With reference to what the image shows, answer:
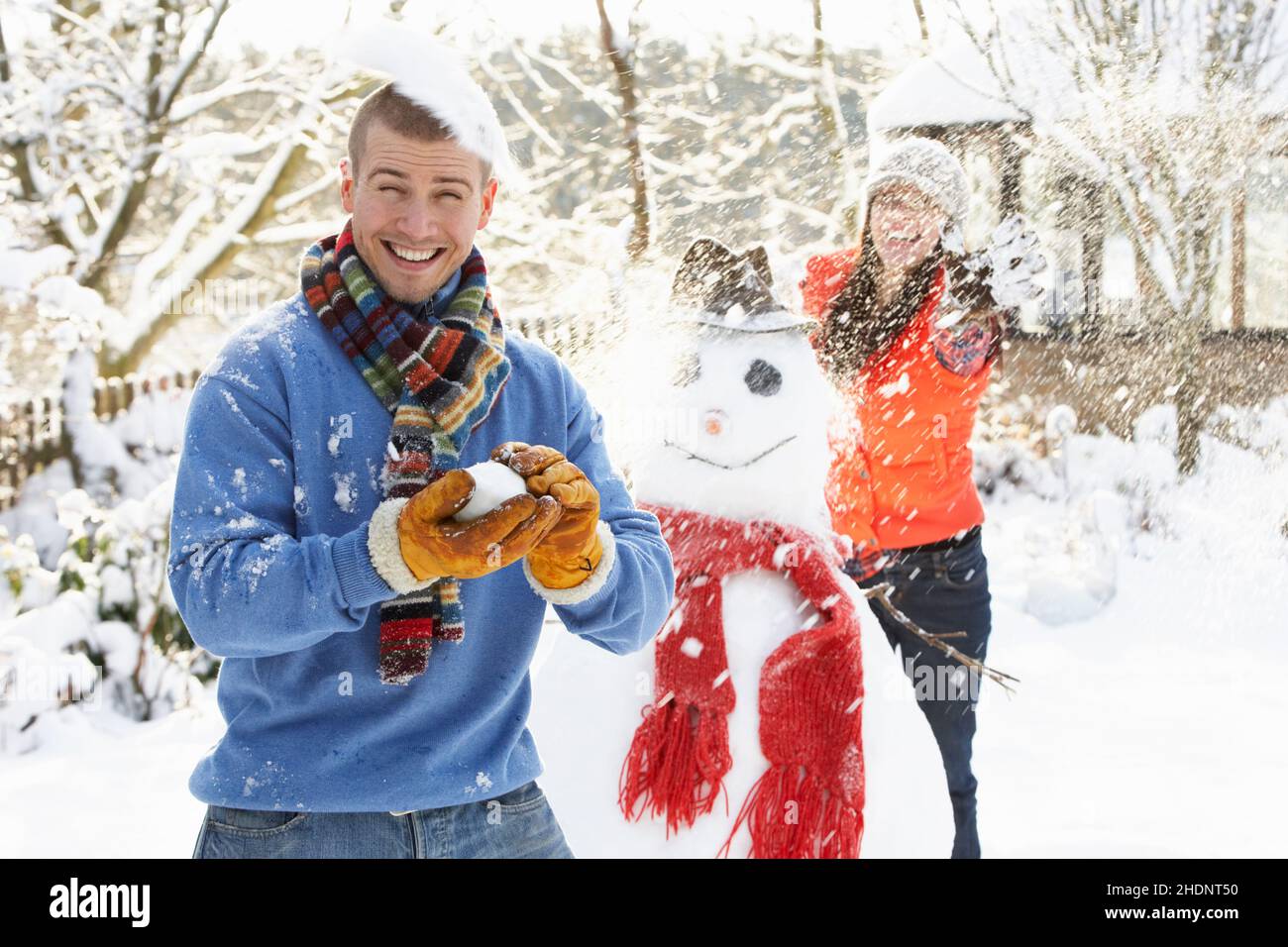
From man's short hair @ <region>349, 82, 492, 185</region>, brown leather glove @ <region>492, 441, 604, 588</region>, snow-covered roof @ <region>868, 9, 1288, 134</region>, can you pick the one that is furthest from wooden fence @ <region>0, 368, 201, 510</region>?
brown leather glove @ <region>492, 441, 604, 588</region>

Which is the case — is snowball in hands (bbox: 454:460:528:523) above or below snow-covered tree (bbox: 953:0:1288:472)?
below

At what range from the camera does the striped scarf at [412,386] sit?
1.26m

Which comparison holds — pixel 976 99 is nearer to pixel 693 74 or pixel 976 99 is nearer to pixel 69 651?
pixel 693 74

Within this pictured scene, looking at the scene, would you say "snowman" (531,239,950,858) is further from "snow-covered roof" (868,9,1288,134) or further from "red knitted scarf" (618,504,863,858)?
"snow-covered roof" (868,9,1288,134)

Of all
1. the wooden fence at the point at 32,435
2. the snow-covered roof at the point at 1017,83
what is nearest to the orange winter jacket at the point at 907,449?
the snow-covered roof at the point at 1017,83

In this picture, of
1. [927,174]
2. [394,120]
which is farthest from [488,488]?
[927,174]

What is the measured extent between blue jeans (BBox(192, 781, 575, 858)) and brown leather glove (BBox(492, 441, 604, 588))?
0.29 meters

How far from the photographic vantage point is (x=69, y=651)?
3908 millimetres

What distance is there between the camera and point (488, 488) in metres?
1.17

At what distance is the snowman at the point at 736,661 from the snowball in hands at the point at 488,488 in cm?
95

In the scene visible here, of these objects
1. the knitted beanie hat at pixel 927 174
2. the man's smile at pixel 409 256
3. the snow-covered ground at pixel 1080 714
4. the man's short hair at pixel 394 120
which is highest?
the knitted beanie hat at pixel 927 174

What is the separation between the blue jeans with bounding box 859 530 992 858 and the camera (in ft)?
8.30

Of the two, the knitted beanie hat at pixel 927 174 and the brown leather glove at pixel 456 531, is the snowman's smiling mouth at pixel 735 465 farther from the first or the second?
the brown leather glove at pixel 456 531

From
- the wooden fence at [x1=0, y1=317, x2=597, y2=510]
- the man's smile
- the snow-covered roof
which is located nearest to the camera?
the man's smile
